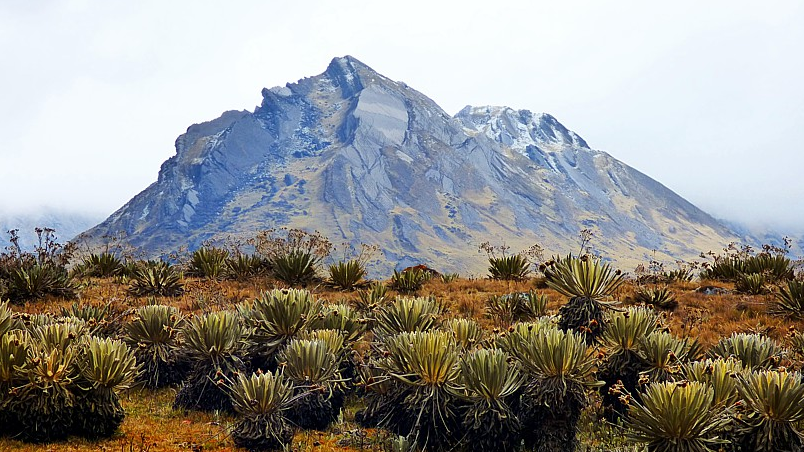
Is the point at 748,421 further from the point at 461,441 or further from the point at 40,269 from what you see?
the point at 40,269

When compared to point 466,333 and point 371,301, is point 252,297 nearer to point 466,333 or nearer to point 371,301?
point 371,301

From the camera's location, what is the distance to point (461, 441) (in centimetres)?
593

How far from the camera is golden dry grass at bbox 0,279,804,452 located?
588cm

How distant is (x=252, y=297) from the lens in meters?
12.8

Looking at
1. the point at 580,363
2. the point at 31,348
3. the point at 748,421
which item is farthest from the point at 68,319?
the point at 748,421

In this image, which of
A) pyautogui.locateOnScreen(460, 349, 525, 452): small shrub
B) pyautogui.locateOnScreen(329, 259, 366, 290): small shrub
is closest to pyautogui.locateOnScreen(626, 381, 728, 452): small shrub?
pyautogui.locateOnScreen(460, 349, 525, 452): small shrub

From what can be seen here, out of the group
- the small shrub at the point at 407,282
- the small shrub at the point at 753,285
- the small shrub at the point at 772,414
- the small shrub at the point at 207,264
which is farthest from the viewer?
the small shrub at the point at 207,264

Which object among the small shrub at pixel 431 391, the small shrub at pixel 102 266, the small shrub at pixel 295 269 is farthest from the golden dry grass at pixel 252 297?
the small shrub at pixel 102 266

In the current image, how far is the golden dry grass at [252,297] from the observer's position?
19.3 feet

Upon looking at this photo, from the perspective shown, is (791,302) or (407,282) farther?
(407,282)

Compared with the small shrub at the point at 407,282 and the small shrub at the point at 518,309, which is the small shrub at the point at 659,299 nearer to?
the small shrub at the point at 518,309

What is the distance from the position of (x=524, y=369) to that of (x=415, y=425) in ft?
4.08

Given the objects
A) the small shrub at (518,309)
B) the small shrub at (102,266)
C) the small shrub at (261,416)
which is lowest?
the small shrub at (261,416)

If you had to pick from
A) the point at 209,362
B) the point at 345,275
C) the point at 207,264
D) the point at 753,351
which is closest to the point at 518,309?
the point at 753,351
